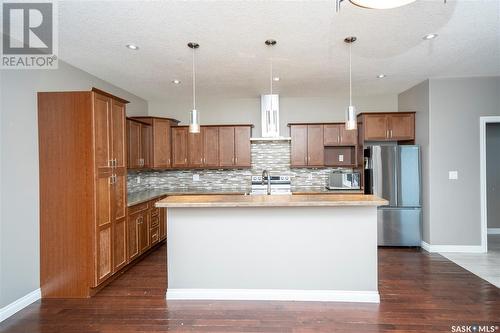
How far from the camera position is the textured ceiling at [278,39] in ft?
7.66

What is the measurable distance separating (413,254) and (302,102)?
326cm

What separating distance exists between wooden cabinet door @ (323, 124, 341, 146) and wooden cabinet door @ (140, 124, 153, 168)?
126 inches

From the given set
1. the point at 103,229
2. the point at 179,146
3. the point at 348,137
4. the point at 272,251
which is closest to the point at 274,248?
the point at 272,251

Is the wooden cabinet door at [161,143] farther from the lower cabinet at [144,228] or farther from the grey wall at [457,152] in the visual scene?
the grey wall at [457,152]

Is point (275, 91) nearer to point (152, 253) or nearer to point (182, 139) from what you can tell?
point (182, 139)

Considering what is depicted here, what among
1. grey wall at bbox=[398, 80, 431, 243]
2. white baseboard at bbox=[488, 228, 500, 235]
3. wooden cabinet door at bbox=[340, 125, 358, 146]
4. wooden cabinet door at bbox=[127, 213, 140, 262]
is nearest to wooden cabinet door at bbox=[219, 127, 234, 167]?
wooden cabinet door at bbox=[127, 213, 140, 262]

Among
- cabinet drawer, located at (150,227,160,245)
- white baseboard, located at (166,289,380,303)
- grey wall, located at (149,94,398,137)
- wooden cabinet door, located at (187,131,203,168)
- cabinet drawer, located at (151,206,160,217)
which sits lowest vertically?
white baseboard, located at (166,289,380,303)

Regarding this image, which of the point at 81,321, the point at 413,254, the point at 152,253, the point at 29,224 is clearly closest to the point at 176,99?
the point at 152,253

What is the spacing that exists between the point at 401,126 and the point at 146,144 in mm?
4490

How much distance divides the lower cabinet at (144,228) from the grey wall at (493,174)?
6.17 m

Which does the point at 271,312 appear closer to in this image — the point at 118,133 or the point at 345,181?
the point at 118,133

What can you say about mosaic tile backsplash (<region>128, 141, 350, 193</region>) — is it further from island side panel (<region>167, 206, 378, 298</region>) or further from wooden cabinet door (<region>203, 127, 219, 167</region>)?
island side panel (<region>167, 206, 378, 298</region>)

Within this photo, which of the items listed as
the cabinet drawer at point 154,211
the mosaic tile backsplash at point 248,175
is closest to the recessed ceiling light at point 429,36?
the mosaic tile backsplash at point 248,175

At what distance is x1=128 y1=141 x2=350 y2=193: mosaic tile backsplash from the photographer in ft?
17.8
